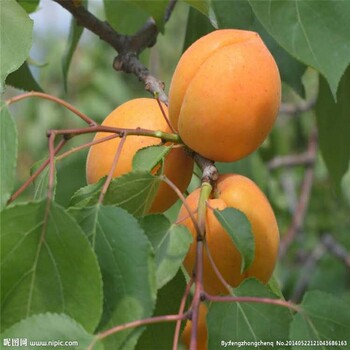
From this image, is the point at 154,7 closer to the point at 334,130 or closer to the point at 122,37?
the point at 122,37

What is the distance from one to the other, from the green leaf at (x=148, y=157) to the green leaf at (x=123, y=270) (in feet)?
0.34

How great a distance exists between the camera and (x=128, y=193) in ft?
2.63

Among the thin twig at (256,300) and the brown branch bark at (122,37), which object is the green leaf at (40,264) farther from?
the brown branch bark at (122,37)

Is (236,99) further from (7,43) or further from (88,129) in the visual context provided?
(7,43)

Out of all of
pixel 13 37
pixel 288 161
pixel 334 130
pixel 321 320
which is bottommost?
pixel 288 161

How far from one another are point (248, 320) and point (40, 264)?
202 millimetres

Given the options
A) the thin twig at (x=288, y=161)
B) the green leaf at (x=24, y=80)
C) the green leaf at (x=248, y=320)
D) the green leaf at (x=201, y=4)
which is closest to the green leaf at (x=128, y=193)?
the green leaf at (x=248, y=320)

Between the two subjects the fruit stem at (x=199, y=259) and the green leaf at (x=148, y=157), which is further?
the green leaf at (x=148, y=157)

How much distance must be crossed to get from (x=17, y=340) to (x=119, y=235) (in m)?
0.13

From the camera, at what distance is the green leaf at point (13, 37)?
847 mm

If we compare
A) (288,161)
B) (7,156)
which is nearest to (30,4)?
(7,156)

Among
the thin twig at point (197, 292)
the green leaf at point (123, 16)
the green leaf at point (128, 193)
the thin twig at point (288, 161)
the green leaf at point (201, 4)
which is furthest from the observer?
the thin twig at point (288, 161)

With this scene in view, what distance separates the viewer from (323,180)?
9.10 feet

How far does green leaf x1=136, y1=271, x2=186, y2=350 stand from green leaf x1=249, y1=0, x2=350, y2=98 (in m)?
0.27
